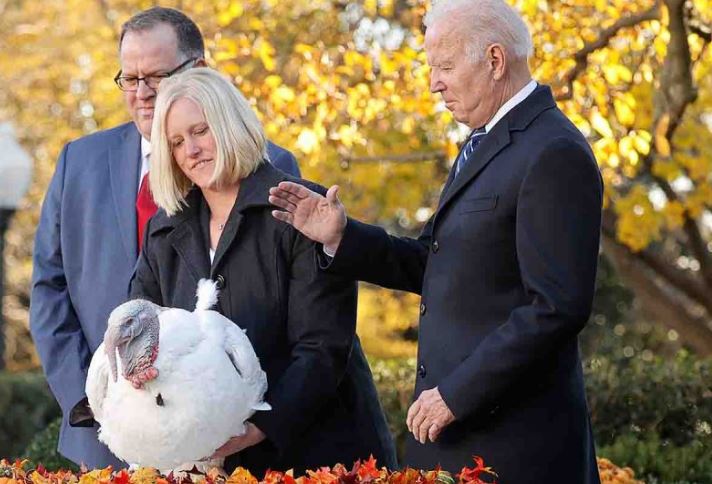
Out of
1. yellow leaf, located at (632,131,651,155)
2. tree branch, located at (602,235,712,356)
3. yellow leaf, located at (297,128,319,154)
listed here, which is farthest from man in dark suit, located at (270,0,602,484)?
tree branch, located at (602,235,712,356)

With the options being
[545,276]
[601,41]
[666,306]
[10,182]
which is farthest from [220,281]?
[10,182]

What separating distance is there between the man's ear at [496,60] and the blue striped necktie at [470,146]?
221 millimetres

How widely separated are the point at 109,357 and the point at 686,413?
15.0 ft

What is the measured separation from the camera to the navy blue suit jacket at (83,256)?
14.4 feet

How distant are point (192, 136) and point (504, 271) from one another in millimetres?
994

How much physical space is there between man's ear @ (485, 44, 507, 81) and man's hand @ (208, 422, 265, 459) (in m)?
1.16

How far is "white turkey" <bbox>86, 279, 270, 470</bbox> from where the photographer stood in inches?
130

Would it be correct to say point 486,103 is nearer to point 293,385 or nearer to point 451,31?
point 451,31

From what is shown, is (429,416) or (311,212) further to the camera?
(311,212)

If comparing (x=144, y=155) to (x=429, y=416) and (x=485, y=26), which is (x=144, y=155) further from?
(x=429, y=416)

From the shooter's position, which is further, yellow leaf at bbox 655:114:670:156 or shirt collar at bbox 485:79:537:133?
yellow leaf at bbox 655:114:670:156

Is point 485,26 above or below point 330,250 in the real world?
above

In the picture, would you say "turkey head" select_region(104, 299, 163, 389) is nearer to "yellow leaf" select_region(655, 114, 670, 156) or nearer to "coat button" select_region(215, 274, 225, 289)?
"coat button" select_region(215, 274, 225, 289)

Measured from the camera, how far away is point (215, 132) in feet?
12.3
